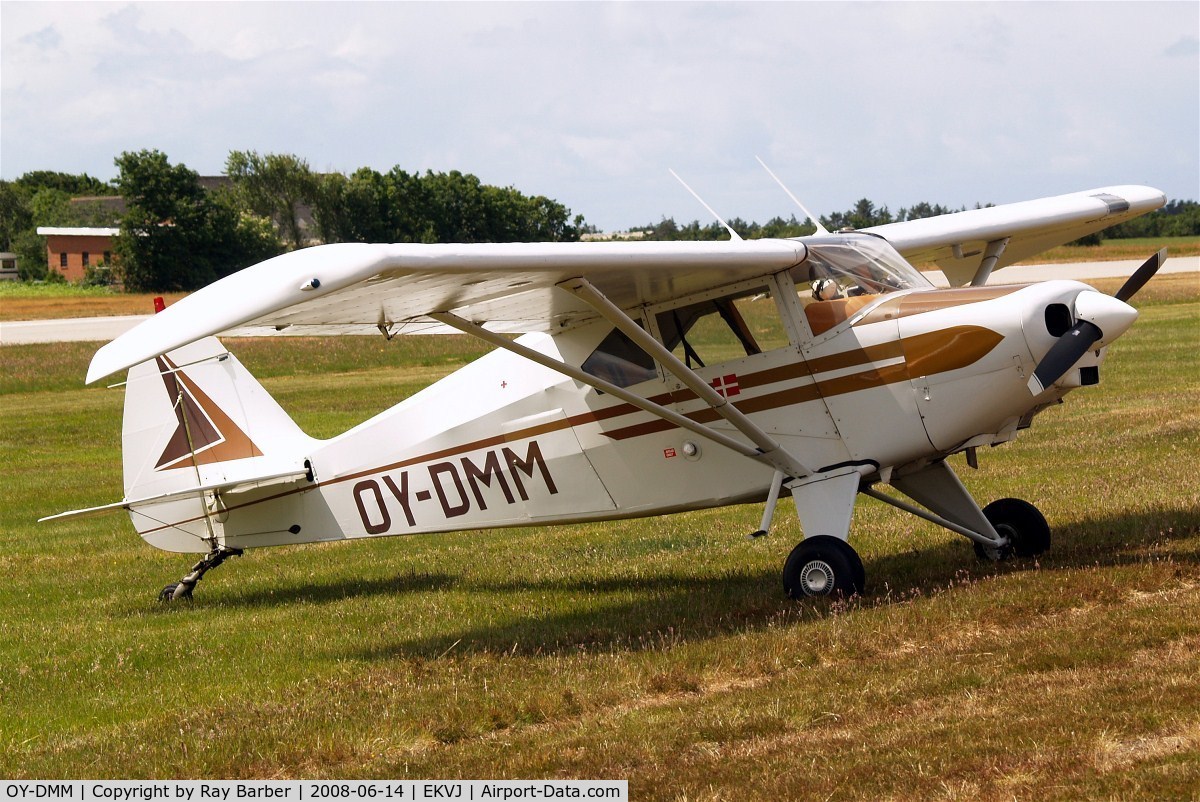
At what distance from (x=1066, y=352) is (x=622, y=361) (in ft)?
9.68

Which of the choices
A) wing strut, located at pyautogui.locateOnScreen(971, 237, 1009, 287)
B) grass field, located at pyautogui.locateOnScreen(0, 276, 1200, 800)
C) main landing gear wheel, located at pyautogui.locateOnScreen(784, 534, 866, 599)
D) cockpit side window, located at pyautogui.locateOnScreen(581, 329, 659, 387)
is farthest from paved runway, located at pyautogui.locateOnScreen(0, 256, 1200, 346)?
main landing gear wheel, located at pyautogui.locateOnScreen(784, 534, 866, 599)

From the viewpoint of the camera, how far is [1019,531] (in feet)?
31.7

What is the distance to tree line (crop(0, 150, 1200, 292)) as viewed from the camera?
76.8 metres

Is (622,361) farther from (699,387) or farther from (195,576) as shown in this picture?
(195,576)

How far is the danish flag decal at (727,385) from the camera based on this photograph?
354 inches

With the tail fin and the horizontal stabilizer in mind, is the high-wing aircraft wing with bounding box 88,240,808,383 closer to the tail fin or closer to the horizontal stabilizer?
the horizontal stabilizer

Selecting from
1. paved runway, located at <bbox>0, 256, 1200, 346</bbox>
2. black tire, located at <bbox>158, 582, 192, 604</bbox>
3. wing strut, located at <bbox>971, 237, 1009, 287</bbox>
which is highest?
paved runway, located at <bbox>0, 256, 1200, 346</bbox>

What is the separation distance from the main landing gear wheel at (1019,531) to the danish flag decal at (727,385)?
7.44 ft

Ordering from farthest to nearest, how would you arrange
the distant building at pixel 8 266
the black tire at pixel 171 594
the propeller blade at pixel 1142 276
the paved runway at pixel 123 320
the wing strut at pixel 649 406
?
1. the distant building at pixel 8 266
2. the paved runway at pixel 123 320
3. the black tire at pixel 171 594
4. the propeller blade at pixel 1142 276
5. the wing strut at pixel 649 406

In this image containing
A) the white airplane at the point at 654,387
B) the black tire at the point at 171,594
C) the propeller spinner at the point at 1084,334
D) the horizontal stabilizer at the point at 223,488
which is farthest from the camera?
the black tire at the point at 171,594

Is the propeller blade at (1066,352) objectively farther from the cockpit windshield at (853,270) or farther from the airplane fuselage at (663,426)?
the cockpit windshield at (853,270)

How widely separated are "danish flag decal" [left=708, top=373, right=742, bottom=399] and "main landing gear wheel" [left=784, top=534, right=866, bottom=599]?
3.62 ft

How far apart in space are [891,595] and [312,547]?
7295 millimetres

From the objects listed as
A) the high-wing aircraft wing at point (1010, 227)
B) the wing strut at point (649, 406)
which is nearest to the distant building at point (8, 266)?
the high-wing aircraft wing at point (1010, 227)
